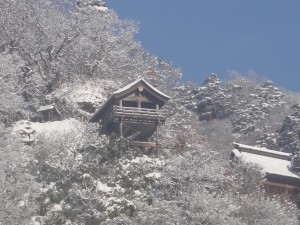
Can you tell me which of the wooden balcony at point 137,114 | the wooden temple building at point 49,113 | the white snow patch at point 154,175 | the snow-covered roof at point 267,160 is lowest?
the white snow patch at point 154,175

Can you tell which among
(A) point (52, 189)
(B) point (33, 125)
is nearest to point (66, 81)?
(B) point (33, 125)

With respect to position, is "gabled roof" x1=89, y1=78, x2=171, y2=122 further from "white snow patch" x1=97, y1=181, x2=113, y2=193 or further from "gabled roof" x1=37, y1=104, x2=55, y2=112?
"white snow patch" x1=97, y1=181, x2=113, y2=193

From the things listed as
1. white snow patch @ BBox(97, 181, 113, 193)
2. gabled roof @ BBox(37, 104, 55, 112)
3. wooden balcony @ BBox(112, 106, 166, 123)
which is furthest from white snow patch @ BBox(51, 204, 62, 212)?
gabled roof @ BBox(37, 104, 55, 112)

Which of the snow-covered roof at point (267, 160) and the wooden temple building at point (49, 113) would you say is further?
the wooden temple building at point (49, 113)

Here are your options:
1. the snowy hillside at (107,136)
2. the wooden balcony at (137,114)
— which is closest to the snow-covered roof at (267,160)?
the snowy hillside at (107,136)

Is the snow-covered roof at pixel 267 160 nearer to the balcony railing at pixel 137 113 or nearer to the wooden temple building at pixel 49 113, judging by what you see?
the balcony railing at pixel 137 113

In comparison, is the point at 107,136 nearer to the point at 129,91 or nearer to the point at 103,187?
the point at 129,91

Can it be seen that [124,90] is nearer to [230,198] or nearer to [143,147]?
[143,147]

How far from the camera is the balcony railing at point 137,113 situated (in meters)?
53.2

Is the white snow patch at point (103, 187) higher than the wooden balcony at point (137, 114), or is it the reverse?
the wooden balcony at point (137, 114)

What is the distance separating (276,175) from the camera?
50250 millimetres

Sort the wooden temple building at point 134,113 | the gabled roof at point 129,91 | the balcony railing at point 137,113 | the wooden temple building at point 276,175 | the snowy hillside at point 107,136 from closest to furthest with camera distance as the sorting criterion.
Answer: the snowy hillside at point 107,136 → the wooden temple building at point 276,175 → the balcony railing at point 137,113 → the wooden temple building at point 134,113 → the gabled roof at point 129,91

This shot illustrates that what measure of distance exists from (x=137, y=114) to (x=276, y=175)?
415 inches

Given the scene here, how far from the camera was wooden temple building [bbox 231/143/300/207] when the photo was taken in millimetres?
50219
